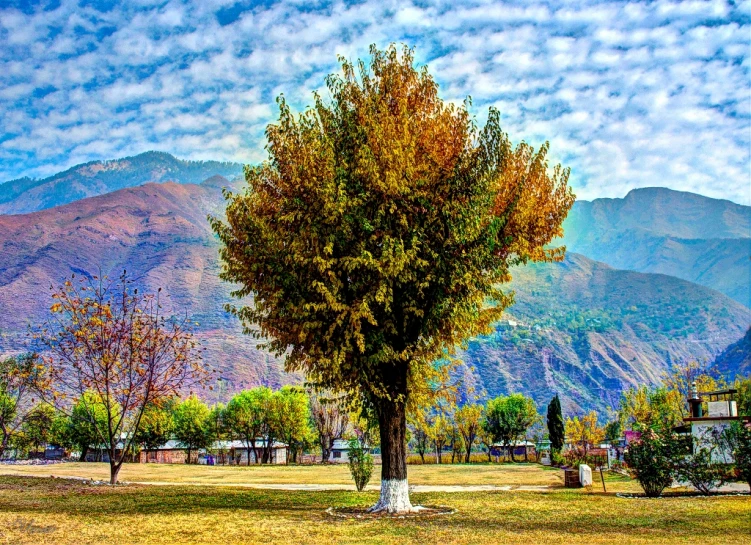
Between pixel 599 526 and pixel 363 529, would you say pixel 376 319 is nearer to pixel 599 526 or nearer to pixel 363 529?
pixel 363 529

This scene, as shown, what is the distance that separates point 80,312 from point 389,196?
44.8ft

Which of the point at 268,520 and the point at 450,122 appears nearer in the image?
the point at 268,520

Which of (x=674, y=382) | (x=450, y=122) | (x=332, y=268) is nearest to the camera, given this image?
(x=332, y=268)

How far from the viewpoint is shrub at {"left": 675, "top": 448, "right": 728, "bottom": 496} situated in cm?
1953

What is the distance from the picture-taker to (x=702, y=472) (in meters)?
19.5

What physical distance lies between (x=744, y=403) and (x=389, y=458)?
46972 mm

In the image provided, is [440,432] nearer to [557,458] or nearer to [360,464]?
[557,458]

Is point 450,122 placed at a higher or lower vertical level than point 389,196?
higher

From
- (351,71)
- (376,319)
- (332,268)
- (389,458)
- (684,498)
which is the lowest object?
(684,498)

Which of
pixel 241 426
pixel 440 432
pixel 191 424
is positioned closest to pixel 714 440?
pixel 440 432

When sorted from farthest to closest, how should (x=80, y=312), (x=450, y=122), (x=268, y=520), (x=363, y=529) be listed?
(x=80, y=312) < (x=450, y=122) < (x=268, y=520) < (x=363, y=529)

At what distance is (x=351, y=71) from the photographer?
59.7ft

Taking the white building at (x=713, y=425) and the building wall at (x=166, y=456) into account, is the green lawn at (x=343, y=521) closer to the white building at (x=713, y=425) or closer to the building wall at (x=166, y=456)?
the white building at (x=713, y=425)

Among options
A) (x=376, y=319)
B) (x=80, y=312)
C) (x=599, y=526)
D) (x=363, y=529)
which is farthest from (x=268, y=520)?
(x=80, y=312)
